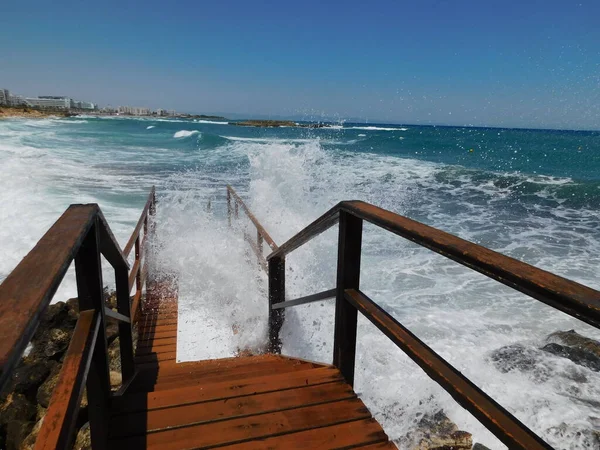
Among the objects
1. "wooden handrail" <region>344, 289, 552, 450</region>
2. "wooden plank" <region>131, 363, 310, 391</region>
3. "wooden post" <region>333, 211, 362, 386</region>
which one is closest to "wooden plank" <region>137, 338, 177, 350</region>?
"wooden plank" <region>131, 363, 310, 391</region>

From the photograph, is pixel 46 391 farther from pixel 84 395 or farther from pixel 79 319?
pixel 79 319

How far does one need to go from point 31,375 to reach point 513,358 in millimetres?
5867

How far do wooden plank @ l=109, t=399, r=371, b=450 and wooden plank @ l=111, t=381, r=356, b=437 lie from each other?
0.14ft

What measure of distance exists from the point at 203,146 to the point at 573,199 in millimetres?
30241

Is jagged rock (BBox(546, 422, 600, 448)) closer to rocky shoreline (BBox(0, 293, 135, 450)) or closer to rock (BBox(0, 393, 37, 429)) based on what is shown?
rocky shoreline (BBox(0, 293, 135, 450))

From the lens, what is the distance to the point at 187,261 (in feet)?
24.2

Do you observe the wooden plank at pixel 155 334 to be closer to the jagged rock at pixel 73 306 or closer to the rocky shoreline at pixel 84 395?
the rocky shoreline at pixel 84 395

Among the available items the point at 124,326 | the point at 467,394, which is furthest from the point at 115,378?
the point at 467,394

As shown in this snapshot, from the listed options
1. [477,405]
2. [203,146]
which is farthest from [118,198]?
[203,146]

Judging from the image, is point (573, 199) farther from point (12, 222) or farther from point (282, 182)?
point (12, 222)

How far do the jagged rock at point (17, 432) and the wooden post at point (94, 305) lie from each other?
269cm

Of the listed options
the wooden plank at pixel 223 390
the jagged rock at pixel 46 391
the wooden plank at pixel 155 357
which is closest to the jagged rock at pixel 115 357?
the wooden plank at pixel 155 357

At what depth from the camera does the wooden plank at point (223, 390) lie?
214cm

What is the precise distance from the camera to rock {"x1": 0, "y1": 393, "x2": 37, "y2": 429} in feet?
13.0
